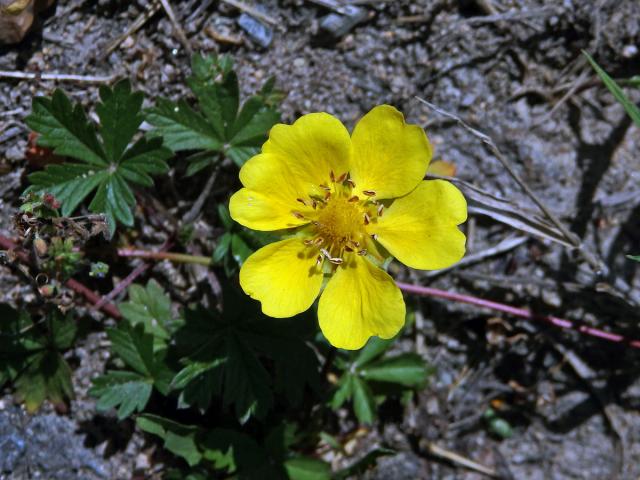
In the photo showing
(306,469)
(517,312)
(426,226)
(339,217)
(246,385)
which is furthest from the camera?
(517,312)

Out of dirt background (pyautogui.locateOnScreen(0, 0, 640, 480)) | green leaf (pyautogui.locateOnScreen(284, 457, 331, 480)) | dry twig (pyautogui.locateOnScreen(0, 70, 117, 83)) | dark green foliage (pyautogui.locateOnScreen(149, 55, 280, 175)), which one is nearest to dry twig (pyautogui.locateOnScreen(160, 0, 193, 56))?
dirt background (pyautogui.locateOnScreen(0, 0, 640, 480))

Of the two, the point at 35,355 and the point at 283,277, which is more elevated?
the point at 283,277

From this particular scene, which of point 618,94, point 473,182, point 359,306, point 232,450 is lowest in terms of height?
point 232,450

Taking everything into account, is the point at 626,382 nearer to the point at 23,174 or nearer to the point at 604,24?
the point at 604,24

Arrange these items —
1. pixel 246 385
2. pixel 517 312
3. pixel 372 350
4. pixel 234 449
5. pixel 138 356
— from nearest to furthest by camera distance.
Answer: pixel 246 385 → pixel 138 356 → pixel 234 449 → pixel 372 350 → pixel 517 312

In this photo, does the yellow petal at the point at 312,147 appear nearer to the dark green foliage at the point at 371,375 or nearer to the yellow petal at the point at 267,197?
the yellow petal at the point at 267,197

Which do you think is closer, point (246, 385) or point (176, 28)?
point (246, 385)

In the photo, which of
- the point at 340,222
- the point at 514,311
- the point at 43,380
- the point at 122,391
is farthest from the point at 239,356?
the point at 514,311

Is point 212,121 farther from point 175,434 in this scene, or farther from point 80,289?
point 175,434
